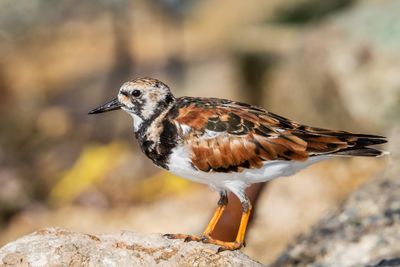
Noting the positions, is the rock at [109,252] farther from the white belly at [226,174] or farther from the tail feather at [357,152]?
the tail feather at [357,152]

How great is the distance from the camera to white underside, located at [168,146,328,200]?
8.89m

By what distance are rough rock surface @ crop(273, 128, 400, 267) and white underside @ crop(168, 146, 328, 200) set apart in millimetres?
2129

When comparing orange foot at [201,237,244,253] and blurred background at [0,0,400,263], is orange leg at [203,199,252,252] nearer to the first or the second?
orange foot at [201,237,244,253]

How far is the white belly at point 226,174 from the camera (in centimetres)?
889

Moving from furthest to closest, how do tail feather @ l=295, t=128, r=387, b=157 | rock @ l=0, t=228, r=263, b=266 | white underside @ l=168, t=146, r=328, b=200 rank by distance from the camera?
tail feather @ l=295, t=128, r=387, b=157 < white underside @ l=168, t=146, r=328, b=200 < rock @ l=0, t=228, r=263, b=266

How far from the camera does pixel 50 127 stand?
23.7 metres

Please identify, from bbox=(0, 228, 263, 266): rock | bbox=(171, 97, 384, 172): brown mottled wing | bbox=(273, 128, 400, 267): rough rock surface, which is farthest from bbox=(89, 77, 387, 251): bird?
bbox=(273, 128, 400, 267): rough rock surface

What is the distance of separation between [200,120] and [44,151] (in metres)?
14.2

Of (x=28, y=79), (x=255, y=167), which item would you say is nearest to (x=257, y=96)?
(x=28, y=79)

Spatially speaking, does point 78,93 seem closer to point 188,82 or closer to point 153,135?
point 188,82

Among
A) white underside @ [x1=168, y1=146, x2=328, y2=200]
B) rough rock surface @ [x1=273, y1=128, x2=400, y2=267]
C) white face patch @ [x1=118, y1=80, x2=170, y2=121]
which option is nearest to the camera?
white underside @ [x1=168, y1=146, x2=328, y2=200]

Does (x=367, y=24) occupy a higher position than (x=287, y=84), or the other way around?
(x=367, y=24)

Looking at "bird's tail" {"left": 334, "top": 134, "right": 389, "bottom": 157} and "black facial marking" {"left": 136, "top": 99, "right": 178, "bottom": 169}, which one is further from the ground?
"black facial marking" {"left": 136, "top": 99, "right": 178, "bottom": 169}

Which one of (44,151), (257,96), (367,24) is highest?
(367,24)
